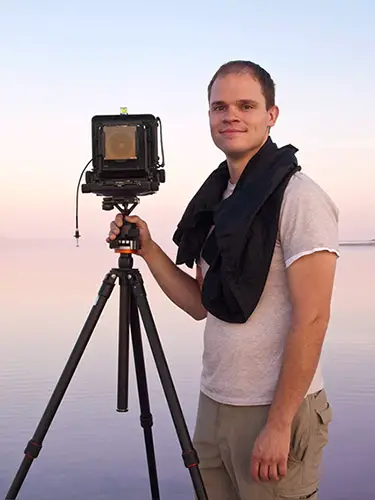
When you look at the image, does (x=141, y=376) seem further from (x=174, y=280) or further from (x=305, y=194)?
(x=305, y=194)

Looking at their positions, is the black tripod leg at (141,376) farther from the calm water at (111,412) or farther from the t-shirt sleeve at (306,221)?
the calm water at (111,412)

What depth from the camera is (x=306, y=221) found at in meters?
1.97

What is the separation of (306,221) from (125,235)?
0.76m

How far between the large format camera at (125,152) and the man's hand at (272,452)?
936mm

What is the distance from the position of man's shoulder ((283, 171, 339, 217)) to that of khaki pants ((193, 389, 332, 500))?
57 centimetres

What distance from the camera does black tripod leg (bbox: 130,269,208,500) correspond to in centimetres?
227

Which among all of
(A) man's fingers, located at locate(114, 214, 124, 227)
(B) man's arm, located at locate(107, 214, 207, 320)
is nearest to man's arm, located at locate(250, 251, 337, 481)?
(B) man's arm, located at locate(107, 214, 207, 320)

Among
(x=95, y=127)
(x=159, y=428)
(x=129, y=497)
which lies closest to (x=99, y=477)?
(x=129, y=497)

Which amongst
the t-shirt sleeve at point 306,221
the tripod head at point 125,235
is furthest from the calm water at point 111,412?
the t-shirt sleeve at point 306,221

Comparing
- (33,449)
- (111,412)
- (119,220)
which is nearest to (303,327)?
(119,220)

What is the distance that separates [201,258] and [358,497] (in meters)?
2.32

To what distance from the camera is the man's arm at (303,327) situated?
1.94 m

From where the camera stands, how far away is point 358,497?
160 inches

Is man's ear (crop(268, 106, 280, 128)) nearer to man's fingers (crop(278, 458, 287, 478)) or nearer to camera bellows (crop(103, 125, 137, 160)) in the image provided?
camera bellows (crop(103, 125, 137, 160))
